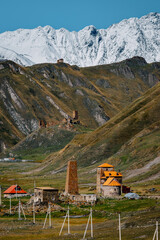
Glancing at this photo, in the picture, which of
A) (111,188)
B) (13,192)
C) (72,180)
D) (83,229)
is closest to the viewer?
(83,229)

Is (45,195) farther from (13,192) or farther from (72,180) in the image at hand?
(13,192)

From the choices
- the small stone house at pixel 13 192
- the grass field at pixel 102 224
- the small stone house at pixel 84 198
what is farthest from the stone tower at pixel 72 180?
the grass field at pixel 102 224

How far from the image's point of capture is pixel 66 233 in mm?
62594

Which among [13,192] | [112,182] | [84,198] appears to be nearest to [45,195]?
[84,198]

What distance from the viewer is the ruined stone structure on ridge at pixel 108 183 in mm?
104062

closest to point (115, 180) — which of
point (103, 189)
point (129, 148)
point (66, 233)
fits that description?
point (103, 189)

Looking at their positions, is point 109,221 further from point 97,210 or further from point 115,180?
point 115,180

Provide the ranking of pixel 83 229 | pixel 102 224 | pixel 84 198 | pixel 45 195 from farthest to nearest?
pixel 84 198 < pixel 45 195 < pixel 102 224 < pixel 83 229

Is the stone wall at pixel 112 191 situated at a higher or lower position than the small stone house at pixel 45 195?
higher

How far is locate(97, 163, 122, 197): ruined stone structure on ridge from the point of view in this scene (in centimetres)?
10406

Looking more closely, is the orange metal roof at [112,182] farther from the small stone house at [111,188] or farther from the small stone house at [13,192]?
the small stone house at [13,192]

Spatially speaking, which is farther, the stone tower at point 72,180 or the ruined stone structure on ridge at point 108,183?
the ruined stone structure on ridge at point 108,183

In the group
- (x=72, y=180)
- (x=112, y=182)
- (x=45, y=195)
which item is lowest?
(x=45, y=195)

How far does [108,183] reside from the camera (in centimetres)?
10544
